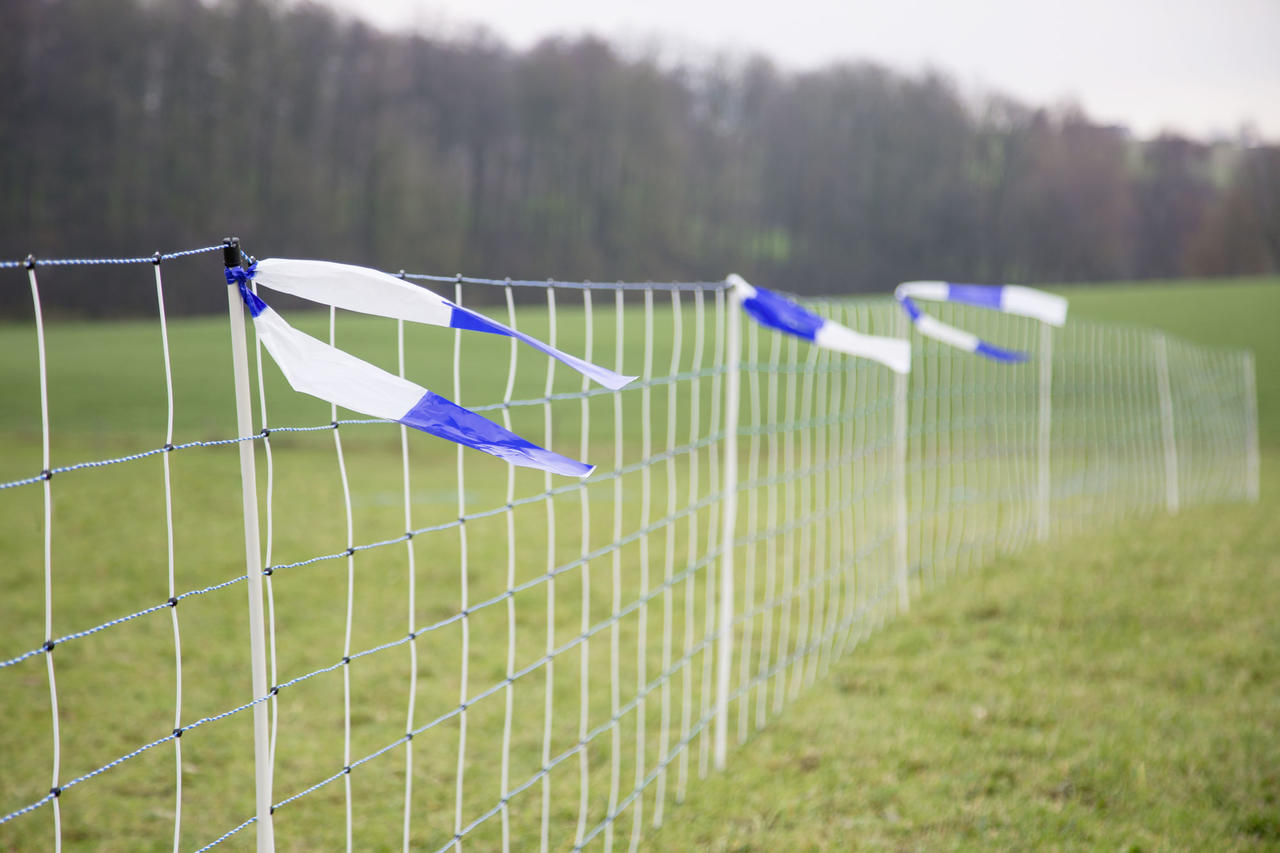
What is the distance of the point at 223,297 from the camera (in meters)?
28.8

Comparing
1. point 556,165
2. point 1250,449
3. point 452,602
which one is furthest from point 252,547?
point 556,165

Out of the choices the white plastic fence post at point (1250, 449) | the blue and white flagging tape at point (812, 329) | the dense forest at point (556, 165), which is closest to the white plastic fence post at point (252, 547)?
the blue and white flagging tape at point (812, 329)

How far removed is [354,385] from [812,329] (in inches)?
80.0

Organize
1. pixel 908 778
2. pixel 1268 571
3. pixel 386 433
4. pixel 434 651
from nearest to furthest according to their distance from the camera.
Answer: pixel 908 778 < pixel 434 651 < pixel 1268 571 < pixel 386 433

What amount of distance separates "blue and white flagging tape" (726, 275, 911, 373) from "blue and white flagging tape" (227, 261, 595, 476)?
1755 mm

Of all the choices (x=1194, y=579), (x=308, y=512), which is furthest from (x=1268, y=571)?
(x=308, y=512)

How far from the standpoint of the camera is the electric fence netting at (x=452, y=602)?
8.45ft

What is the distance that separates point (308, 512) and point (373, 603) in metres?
2.49

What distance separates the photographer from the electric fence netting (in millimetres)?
2574

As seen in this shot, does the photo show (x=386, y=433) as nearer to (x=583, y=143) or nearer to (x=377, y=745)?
(x=377, y=745)

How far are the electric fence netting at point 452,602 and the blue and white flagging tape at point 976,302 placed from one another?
188 millimetres

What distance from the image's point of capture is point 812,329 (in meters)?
3.29

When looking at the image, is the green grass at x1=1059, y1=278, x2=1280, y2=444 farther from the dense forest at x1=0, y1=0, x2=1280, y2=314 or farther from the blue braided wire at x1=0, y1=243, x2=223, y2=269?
the blue braided wire at x1=0, y1=243, x2=223, y2=269

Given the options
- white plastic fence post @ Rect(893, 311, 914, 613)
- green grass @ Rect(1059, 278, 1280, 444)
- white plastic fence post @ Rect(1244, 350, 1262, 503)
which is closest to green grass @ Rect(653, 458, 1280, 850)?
white plastic fence post @ Rect(893, 311, 914, 613)
